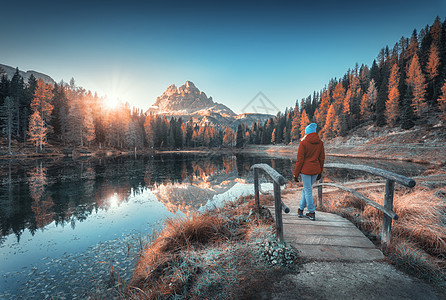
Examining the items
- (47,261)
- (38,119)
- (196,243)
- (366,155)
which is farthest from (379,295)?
(38,119)

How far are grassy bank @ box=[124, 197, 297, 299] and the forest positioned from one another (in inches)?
1800

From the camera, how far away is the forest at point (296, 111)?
126 feet

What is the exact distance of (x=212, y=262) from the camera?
128 inches

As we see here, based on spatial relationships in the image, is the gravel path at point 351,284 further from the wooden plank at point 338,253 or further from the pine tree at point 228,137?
the pine tree at point 228,137

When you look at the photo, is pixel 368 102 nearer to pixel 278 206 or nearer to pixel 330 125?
pixel 330 125

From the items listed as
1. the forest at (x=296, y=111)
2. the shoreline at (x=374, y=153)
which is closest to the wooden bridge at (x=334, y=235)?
the shoreline at (x=374, y=153)

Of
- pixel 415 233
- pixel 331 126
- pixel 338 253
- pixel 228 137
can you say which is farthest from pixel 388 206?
pixel 228 137

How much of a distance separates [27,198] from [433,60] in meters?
77.2

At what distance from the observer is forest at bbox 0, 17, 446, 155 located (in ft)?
126

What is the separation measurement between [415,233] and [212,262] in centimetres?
420

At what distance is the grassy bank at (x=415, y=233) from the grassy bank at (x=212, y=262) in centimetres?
182

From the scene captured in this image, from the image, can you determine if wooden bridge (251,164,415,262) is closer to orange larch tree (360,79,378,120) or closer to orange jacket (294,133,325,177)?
orange jacket (294,133,325,177)

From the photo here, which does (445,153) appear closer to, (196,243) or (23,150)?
(196,243)

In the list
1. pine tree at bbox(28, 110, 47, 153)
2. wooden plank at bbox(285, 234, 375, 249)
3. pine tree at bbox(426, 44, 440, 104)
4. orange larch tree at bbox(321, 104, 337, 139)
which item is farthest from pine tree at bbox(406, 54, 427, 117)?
pine tree at bbox(28, 110, 47, 153)
